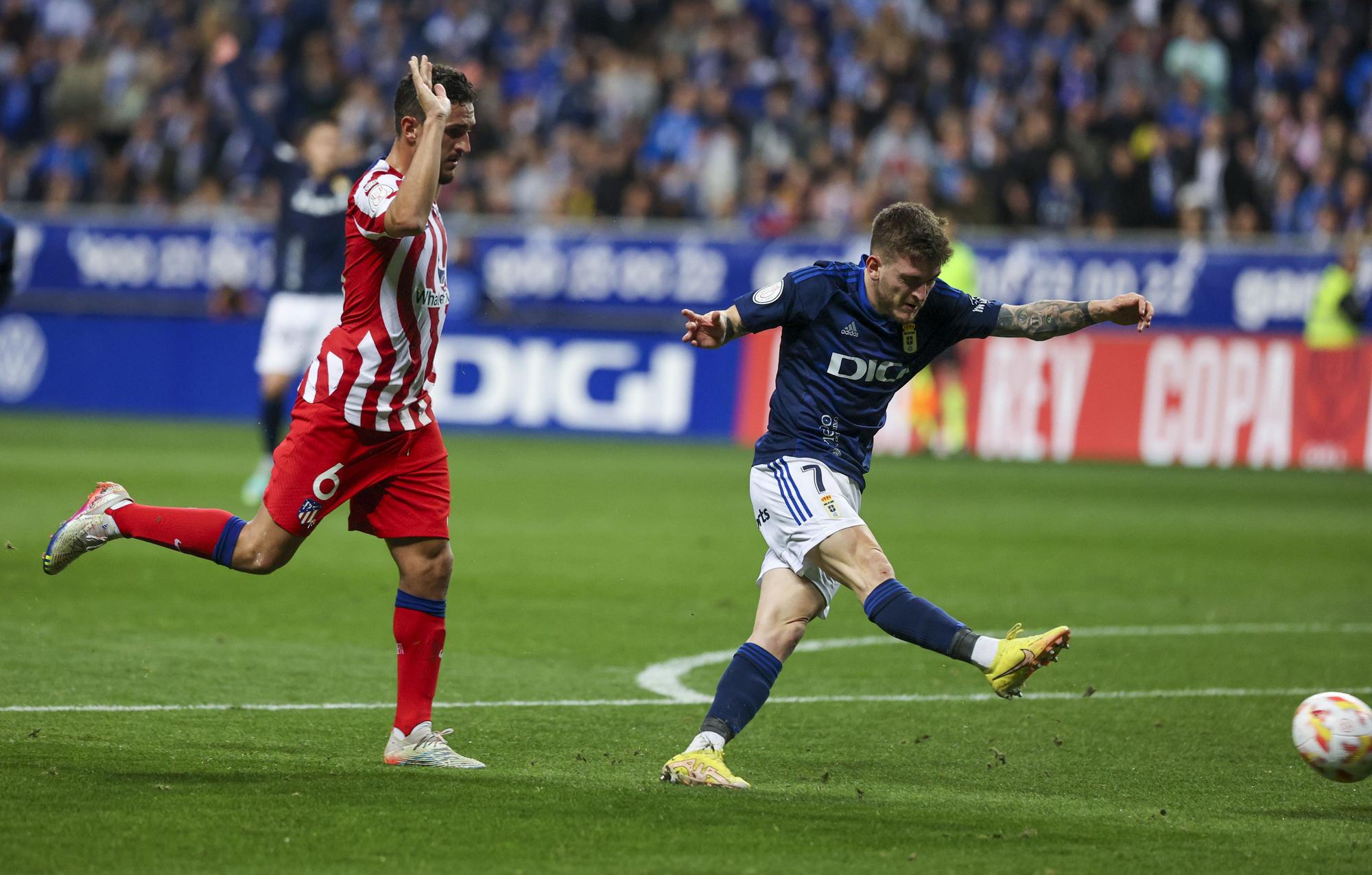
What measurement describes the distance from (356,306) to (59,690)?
222cm

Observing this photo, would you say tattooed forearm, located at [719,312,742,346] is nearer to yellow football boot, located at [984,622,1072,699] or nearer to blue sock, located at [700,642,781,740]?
blue sock, located at [700,642,781,740]

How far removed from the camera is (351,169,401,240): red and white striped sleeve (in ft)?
18.5

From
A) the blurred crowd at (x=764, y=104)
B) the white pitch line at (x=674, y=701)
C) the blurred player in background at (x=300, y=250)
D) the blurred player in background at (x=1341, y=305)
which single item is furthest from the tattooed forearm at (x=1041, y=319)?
the blurred crowd at (x=764, y=104)

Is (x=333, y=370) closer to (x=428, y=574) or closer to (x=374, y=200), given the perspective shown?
(x=374, y=200)

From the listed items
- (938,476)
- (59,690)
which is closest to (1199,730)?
(59,690)

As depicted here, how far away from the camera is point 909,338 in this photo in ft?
20.0

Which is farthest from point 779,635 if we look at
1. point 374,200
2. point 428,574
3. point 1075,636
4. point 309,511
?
point 1075,636

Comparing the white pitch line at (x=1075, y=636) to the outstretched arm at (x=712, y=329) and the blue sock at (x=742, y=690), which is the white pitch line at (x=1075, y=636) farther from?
the outstretched arm at (x=712, y=329)

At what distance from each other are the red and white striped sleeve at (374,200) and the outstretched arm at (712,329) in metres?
0.95

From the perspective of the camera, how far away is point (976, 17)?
79.1 ft

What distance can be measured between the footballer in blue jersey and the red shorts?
3.18ft

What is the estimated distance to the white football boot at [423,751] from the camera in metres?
5.85

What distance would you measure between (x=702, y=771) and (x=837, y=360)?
138cm

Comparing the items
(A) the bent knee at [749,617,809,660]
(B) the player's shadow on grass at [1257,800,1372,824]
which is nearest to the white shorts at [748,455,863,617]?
(A) the bent knee at [749,617,809,660]
